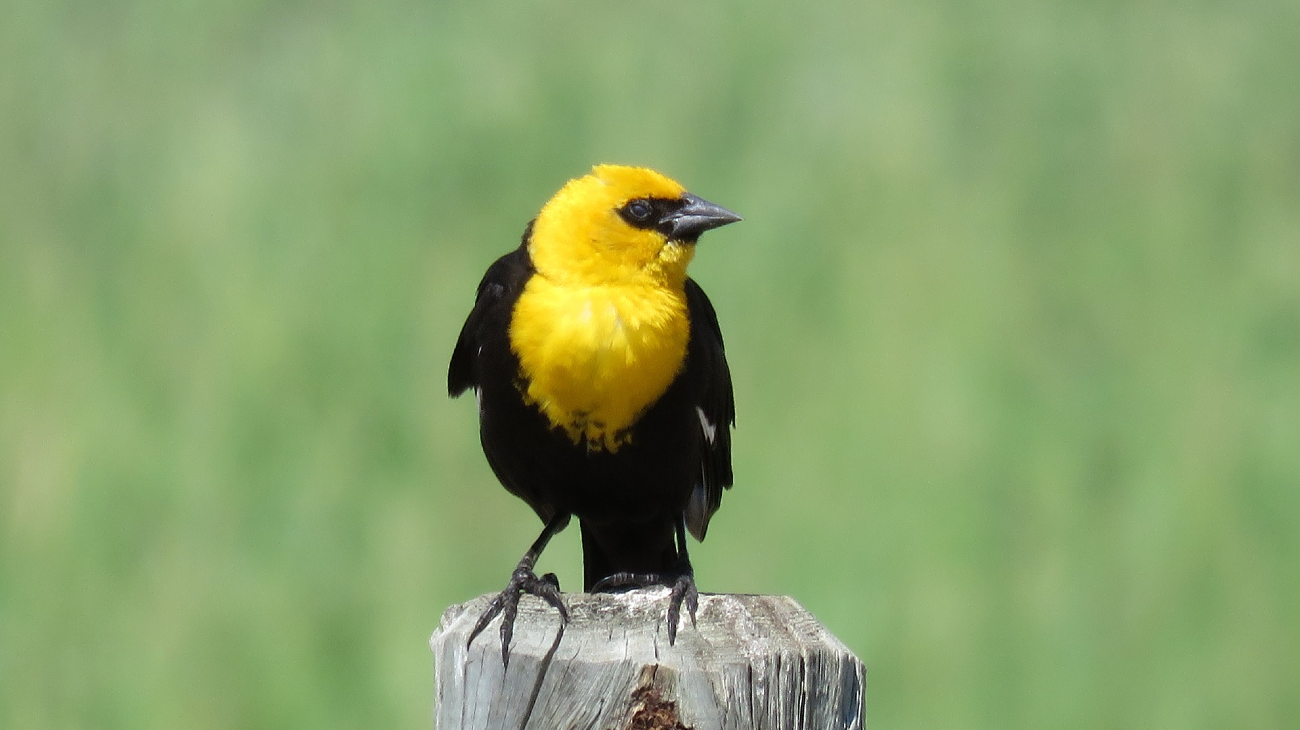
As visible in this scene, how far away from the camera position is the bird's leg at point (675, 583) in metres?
2.39

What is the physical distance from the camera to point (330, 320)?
623cm

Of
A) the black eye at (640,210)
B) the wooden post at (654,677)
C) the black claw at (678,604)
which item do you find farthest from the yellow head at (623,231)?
the wooden post at (654,677)

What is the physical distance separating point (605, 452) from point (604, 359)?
23cm

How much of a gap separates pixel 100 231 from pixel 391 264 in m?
1.35

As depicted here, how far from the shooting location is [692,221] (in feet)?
11.9

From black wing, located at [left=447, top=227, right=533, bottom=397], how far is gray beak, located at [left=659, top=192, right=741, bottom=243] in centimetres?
34

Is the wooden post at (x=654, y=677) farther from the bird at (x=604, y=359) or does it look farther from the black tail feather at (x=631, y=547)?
the black tail feather at (x=631, y=547)

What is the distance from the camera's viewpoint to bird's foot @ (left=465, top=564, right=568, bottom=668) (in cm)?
235

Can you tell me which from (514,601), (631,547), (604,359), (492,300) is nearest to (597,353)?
(604,359)

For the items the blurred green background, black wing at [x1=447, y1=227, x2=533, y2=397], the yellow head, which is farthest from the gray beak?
the blurred green background

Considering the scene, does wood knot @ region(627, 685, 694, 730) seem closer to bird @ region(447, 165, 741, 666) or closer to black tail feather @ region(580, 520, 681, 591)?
bird @ region(447, 165, 741, 666)

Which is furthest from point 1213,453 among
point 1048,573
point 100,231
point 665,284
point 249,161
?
point 100,231

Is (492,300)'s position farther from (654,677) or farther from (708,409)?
(654,677)

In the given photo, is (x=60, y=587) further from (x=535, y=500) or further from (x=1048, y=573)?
(x=1048, y=573)
